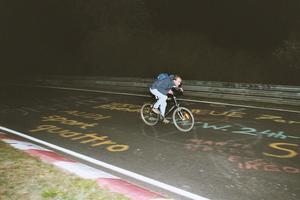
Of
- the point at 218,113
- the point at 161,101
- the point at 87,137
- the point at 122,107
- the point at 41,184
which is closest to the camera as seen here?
the point at 41,184

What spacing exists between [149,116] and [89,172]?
4395 millimetres

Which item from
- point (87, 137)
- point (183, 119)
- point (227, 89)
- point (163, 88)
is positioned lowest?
point (87, 137)

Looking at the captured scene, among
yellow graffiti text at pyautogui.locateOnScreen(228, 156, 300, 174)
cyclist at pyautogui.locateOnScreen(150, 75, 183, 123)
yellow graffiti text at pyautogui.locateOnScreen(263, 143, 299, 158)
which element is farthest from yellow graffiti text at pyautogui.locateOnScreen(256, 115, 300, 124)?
yellow graffiti text at pyautogui.locateOnScreen(228, 156, 300, 174)

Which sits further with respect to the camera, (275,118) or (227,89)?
(227,89)

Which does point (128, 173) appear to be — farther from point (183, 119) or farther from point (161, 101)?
point (161, 101)

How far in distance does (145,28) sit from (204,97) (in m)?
12.9

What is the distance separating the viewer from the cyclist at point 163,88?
1047 cm

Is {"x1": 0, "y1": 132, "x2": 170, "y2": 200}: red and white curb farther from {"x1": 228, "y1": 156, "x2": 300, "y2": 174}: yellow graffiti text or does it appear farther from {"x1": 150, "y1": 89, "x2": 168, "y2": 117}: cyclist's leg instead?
{"x1": 150, "y1": 89, "x2": 168, "y2": 117}: cyclist's leg

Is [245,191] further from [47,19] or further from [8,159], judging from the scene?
[47,19]

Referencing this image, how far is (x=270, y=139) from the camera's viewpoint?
884cm

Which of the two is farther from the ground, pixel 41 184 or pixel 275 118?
pixel 275 118

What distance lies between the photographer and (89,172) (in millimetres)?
6938

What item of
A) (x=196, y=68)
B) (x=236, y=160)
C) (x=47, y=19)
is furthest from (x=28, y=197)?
(x=47, y=19)

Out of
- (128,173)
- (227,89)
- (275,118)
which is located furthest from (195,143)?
(227,89)
